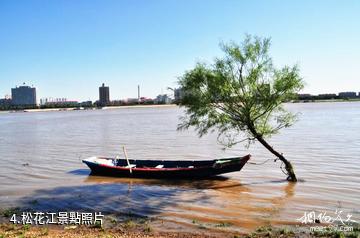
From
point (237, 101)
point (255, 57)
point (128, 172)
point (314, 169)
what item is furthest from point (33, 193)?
point (314, 169)

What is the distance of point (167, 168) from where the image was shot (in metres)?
28.9

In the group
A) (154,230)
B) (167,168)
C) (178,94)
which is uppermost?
(178,94)

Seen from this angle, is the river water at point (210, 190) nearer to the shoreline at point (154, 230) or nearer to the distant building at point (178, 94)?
the shoreline at point (154, 230)

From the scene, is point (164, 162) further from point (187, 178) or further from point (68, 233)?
point (68, 233)

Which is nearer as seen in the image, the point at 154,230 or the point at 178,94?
the point at 154,230

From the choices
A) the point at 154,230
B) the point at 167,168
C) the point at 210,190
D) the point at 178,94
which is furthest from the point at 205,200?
the point at 167,168

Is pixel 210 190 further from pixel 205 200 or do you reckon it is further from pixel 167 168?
pixel 167 168

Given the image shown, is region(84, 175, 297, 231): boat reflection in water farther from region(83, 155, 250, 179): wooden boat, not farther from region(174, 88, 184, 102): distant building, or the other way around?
region(174, 88, 184, 102): distant building

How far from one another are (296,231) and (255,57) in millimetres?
11479

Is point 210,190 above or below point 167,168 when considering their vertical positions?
below

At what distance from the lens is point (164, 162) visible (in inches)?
1203

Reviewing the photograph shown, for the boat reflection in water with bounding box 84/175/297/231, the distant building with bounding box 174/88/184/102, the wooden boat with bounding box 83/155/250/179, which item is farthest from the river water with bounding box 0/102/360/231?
the distant building with bounding box 174/88/184/102

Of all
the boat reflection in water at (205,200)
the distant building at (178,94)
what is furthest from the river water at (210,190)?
the distant building at (178,94)

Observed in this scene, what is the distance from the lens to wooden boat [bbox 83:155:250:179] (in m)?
27.4
